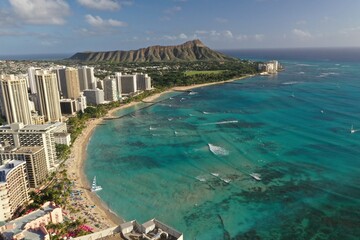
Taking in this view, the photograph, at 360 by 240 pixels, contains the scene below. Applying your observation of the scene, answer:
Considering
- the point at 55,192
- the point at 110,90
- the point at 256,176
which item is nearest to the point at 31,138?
the point at 55,192

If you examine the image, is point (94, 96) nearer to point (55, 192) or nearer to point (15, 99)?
point (15, 99)

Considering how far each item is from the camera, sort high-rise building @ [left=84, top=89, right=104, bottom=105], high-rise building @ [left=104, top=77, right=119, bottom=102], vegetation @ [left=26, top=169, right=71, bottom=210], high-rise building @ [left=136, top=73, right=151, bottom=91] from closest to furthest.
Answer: vegetation @ [left=26, top=169, right=71, bottom=210]
high-rise building @ [left=84, top=89, right=104, bottom=105]
high-rise building @ [left=104, top=77, right=119, bottom=102]
high-rise building @ [left=136, top=73, right=151, bottom=91]

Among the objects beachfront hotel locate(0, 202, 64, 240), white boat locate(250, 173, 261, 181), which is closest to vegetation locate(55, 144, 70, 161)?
beachfront hotel locate(0, 202, 64, 240)

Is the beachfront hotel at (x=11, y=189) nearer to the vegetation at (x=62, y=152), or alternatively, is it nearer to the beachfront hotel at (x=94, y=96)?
the vegetation at (x=62, y=152)

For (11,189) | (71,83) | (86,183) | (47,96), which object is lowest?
(86,183)

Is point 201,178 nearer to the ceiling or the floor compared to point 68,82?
nearer to the floor

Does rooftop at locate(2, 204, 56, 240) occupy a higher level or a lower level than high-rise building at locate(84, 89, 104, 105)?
lower

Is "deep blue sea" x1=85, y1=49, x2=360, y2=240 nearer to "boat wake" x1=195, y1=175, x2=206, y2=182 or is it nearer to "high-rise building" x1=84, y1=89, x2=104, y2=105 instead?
"boat wake" x1=195, y1=175, x2=206, y2=182

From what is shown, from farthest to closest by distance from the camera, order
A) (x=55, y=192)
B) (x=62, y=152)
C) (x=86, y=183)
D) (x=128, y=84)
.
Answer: (x=128, y=84)
(x=62, y=152)
(x=86, y=183)
(x=55, y=192)
